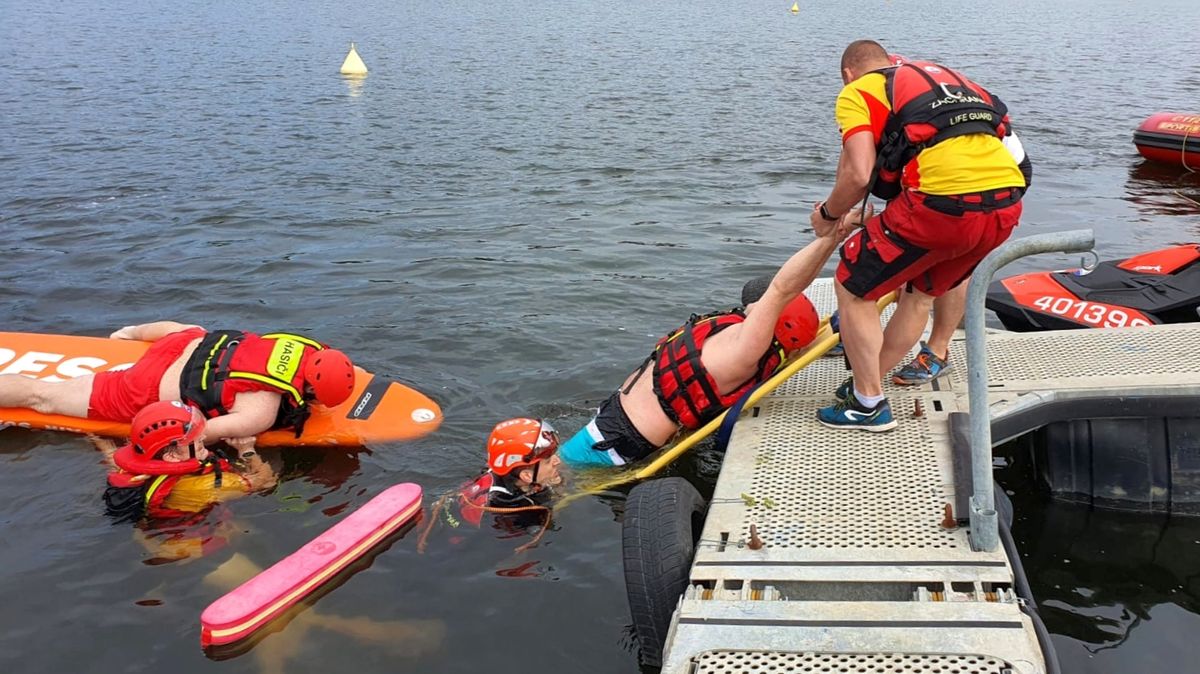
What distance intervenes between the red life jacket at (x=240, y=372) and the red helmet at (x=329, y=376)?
77mm

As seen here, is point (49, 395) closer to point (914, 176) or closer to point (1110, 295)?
point (914, 176)

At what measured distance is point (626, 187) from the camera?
48.3 ft

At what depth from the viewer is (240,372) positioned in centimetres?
663

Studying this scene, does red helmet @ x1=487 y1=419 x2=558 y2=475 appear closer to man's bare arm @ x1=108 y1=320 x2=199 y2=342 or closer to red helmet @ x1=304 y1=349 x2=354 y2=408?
red helmet @ x1=304 y1=349 x2=354 y2=408

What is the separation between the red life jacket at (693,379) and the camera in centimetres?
580

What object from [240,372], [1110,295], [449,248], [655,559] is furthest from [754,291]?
[449,248]

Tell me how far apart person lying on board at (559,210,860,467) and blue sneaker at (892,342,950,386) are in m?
0.58

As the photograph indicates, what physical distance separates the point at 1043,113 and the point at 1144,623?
1815 cm

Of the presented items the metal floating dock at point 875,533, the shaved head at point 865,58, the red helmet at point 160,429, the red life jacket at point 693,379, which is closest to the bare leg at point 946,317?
the metal floating dock at point 875,533

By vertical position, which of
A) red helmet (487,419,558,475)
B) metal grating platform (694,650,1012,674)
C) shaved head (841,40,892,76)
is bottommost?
red helmet (487,419,558,475)

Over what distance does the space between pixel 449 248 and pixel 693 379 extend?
6682 millimetres

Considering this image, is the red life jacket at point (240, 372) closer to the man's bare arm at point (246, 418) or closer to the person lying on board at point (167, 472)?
the man's bare arm at point (246, 418)

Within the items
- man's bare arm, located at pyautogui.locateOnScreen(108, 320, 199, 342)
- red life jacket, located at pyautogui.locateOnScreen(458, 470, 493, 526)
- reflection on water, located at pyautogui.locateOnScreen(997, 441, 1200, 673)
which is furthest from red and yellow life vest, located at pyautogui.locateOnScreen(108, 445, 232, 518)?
reflection on water, located at pyautogui.locateOnScreen(997, 441, 1200, 673)

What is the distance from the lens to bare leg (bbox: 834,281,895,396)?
5.14 meters
